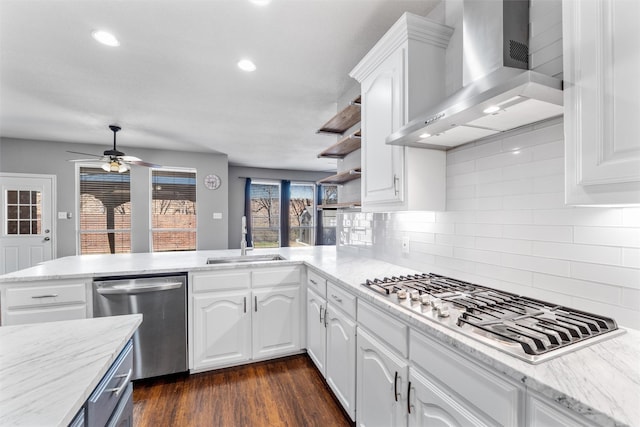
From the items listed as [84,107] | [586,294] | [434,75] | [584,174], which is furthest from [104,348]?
[84,107]

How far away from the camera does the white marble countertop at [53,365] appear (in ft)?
1.89

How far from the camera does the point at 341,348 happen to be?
1772 mm

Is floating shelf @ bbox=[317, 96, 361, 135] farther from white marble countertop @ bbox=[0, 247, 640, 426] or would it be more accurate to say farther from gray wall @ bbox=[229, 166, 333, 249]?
gray wall @ bbox=[229, 166, 333, 249]

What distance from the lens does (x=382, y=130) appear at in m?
1.79

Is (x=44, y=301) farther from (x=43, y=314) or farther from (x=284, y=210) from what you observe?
(x=284, y=210)

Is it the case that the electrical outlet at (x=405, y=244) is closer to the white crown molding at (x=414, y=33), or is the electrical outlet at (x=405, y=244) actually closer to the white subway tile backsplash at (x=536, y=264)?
the white subway tile backsplash at (x=536, y=264)

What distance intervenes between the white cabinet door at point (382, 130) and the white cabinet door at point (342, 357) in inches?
31.7

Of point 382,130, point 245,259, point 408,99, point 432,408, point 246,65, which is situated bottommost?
→ point 432,408

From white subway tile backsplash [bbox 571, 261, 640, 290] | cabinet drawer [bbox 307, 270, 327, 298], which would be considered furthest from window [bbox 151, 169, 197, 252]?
white subway tile backsplash [bbox 571, 261, 640, 290]

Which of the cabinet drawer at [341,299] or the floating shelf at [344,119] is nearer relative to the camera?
the cabinet drawer at [341,299]

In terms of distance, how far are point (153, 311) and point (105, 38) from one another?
2.07 meters

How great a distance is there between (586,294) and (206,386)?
2416 mm

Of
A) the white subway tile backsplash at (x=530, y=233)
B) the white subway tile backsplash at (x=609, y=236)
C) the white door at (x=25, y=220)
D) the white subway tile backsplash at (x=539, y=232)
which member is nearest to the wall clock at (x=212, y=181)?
the white door at (x=25, y=220)

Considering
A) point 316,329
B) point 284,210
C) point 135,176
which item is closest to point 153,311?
point 316,329
